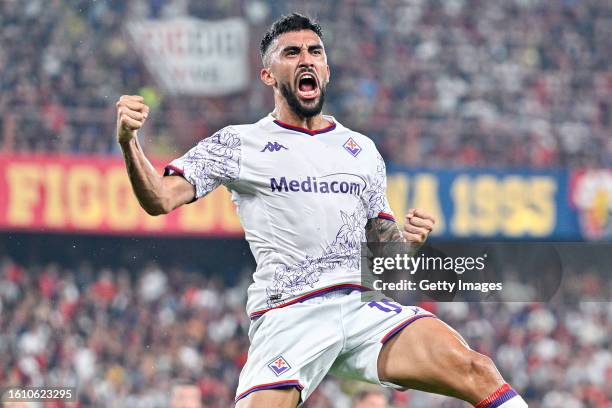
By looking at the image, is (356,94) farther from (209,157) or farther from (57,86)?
(209,157)

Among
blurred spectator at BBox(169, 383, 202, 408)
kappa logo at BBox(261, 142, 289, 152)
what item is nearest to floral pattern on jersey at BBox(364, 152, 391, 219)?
kappa logo at BBox(261, 142, 289, 152)

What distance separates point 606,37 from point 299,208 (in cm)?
1584

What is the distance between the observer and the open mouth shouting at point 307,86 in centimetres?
495

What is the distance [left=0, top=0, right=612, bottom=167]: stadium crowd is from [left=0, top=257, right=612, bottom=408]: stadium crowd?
204cm

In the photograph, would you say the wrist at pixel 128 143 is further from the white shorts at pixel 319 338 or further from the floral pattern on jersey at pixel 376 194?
the floral pattern on jersey at pixel 376 194

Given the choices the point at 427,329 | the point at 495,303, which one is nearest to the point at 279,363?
the point at 427,329

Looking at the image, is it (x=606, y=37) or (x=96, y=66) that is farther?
(x=606, y=37)

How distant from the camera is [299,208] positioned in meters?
4.81

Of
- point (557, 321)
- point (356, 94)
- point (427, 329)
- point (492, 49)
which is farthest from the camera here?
point (492, 49)

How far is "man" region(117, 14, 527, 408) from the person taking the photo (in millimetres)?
4590

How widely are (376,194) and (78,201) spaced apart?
39.5 feet

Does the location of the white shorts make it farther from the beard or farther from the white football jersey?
the beard

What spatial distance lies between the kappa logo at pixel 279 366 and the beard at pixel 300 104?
1079 mm

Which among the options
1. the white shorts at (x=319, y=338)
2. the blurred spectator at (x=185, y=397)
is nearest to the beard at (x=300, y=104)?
the white shorts at (x=319, y=338)
